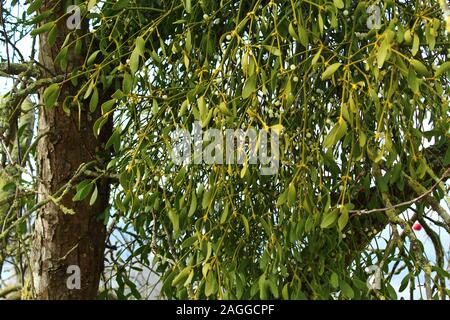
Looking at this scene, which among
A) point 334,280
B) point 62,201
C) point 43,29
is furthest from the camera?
point 62,201

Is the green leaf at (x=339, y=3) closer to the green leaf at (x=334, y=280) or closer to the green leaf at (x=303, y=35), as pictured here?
the green leaf at (x=303, y=35)

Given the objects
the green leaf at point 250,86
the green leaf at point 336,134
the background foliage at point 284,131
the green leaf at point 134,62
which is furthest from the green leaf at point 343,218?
the green leaf at point 134,62

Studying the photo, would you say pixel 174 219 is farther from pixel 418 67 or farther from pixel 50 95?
pixel 418 67

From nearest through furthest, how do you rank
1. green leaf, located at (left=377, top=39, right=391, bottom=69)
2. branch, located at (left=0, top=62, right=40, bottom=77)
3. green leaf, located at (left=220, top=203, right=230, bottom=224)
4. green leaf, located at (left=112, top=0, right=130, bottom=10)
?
green leaf, located at (left=377, top=39, right=391, bottom=69) → green leaf, located at (left=220, top=203, right=230, bottom=224) → green leaf, located at (left=112, top=0, right=130, bottom=10) → branch, located at (left=0, top=62, right=40, bottom=77)

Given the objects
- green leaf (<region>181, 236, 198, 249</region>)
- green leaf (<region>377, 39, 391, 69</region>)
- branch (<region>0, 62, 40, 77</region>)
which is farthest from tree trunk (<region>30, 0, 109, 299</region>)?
→ green leaf (<region>377, 39, 391, 69</region>)

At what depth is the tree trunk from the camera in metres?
1.50

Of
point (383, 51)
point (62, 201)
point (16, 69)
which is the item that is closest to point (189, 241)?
point (383, 51)

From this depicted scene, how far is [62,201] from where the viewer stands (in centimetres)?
150

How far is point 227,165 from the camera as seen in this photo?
3.79 ft

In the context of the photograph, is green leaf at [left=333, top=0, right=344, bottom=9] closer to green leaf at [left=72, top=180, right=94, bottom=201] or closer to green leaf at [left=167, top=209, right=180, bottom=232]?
green leaf at [left=167, top=209, right=180, bottom=232]

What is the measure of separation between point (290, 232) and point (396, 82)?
10.2 inches

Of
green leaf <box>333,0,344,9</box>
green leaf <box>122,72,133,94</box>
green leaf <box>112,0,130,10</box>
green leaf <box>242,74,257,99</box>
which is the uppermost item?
green leaf <box>112,0,130,10</box>

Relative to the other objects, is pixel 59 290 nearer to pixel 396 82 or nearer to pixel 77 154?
pixel 77 154
